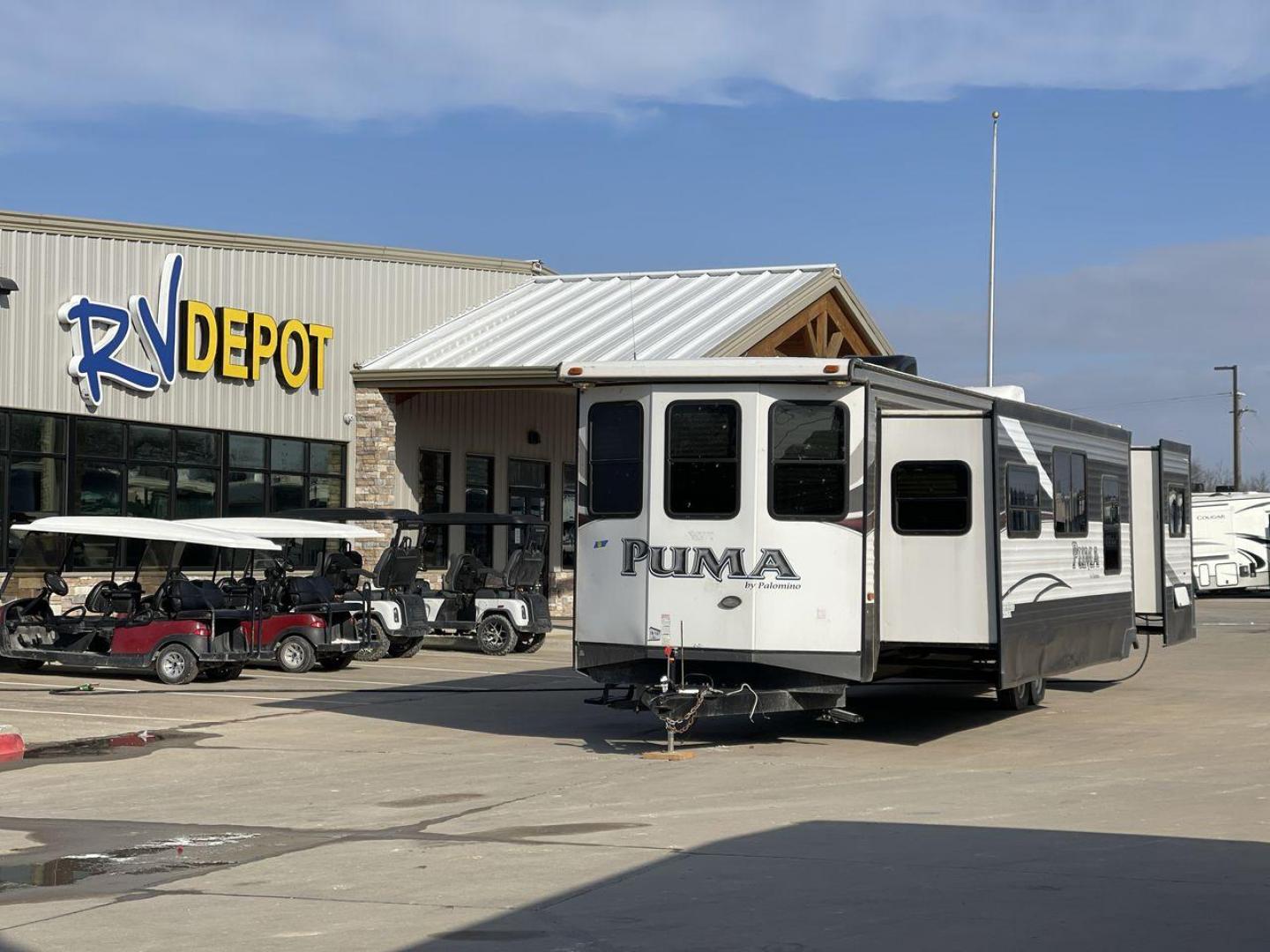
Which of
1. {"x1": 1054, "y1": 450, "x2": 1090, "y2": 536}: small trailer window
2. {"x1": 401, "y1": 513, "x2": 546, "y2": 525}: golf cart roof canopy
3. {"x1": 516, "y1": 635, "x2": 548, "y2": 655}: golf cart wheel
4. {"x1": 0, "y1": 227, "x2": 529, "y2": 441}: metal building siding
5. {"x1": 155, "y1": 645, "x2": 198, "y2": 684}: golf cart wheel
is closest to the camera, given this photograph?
{"x1": 1054, "y1": 450, "x2": 1090, "y2": 536}: small trailer window

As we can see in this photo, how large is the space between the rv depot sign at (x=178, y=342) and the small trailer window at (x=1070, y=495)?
15.3 m

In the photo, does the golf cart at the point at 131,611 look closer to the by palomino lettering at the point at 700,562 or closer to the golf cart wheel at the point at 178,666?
the golf cart wheel at the point at 178,666

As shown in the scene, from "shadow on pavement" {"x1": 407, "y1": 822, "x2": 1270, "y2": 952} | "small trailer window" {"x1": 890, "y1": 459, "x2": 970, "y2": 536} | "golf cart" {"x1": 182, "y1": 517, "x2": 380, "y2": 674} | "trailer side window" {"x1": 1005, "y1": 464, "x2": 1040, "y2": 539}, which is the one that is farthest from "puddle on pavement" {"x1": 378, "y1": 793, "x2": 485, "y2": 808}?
"golf cart" {"x1": 182, "y1": 517, "x2": 380, "y2": 674}

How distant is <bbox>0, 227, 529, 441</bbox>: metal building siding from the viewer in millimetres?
24391

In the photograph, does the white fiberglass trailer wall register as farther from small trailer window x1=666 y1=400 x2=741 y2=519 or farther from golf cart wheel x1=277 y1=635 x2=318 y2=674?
golf cart wheel x1=277 y1=635 x2=318 y2=674

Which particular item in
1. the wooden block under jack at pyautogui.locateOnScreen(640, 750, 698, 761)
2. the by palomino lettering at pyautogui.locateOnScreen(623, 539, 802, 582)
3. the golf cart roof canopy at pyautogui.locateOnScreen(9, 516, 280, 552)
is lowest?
the wooden block under jack at pyautogui.locateOnScreen(640, 750, 698, 761)

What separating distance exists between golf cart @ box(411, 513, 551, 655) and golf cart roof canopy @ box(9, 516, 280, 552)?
16.6ft

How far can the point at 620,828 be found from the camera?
9.85 meters

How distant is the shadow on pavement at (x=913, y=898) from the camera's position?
6957mm

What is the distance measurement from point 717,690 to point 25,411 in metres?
14.6

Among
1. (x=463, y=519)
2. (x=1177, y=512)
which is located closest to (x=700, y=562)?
(x=1177, y=512)

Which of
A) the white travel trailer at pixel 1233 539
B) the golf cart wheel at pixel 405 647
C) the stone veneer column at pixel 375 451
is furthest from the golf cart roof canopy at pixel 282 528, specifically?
the white travel trailer at pixel 1233 539

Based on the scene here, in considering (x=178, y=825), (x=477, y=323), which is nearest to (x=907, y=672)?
(x=178, y=825)

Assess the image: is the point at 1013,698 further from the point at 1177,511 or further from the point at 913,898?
the point at 913,898
